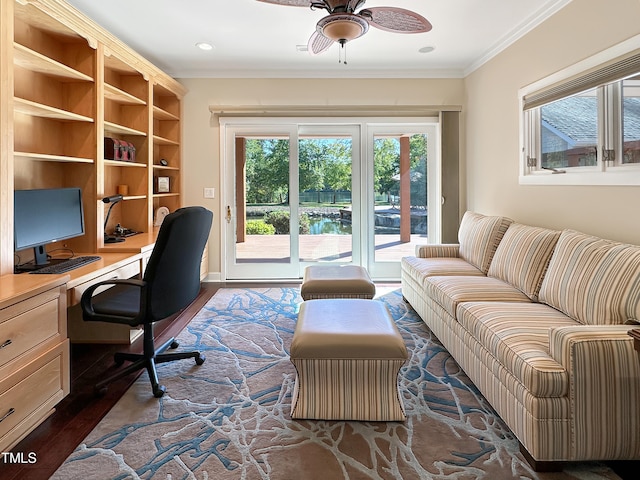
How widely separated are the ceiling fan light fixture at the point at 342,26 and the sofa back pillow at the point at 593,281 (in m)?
1.79

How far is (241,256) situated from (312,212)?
1.07 meters

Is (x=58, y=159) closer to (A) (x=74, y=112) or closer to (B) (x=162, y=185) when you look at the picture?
(A) (x=74, y=112)

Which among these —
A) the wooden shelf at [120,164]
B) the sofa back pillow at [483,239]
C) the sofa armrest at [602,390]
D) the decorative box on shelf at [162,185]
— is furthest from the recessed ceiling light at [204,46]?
the sofa armrest at [602,390]

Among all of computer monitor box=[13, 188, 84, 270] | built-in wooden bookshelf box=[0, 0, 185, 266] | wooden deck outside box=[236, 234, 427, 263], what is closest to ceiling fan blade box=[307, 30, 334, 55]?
built-in wooden bookshelf box=[0, 0, 185, 266]

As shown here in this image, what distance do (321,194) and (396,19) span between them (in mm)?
2953

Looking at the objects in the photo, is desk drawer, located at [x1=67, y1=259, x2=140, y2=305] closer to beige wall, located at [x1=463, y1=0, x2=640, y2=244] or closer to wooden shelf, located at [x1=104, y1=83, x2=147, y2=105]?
wooden shelf, located at [x1=104, y1=83, x2=147, y2=105]

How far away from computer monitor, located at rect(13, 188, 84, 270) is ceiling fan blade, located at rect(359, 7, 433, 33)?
226cm

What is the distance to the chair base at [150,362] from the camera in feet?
7.81

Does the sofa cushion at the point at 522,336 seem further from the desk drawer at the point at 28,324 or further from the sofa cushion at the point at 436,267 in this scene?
the desk drawer at the point at 28,324

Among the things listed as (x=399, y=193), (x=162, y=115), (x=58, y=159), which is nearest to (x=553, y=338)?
(x=58, y=159)

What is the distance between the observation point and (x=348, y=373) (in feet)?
6.90

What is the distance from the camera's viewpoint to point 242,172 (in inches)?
208

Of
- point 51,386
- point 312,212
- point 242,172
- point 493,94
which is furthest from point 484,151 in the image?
A: point 51,386

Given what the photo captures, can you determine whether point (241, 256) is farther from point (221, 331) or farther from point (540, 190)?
point (540, 190)
